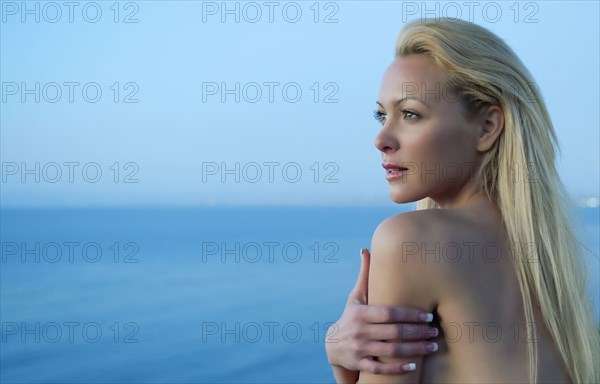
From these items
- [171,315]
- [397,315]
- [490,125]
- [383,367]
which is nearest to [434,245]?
[397,315]

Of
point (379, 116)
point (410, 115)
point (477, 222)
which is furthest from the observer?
point (379, 116)

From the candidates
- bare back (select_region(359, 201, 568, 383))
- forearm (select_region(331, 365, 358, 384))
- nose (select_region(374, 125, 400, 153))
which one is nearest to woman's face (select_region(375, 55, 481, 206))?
nose (select_region(374, 125, 400, 153))

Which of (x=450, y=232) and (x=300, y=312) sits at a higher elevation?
(x=450, y=232)

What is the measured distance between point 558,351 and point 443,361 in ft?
1.14

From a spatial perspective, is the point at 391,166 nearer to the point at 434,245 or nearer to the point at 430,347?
the point at 434,245

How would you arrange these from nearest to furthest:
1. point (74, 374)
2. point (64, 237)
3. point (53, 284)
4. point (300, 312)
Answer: point (74, 374) < point (300, 312) < point (53, 284) < point (64, 237)

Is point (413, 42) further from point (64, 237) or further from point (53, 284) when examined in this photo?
point (64, 237)

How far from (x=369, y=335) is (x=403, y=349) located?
100 millimetres

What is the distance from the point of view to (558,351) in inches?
70.6

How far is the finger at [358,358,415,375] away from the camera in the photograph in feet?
5.23

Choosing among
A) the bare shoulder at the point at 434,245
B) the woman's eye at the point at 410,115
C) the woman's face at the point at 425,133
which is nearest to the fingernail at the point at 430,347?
the bare shoulder at the point at 434,245

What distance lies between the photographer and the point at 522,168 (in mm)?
1771

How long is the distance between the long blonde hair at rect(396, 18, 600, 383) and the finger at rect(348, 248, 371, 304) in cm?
35

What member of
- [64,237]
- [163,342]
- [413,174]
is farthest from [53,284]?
[413,174]
